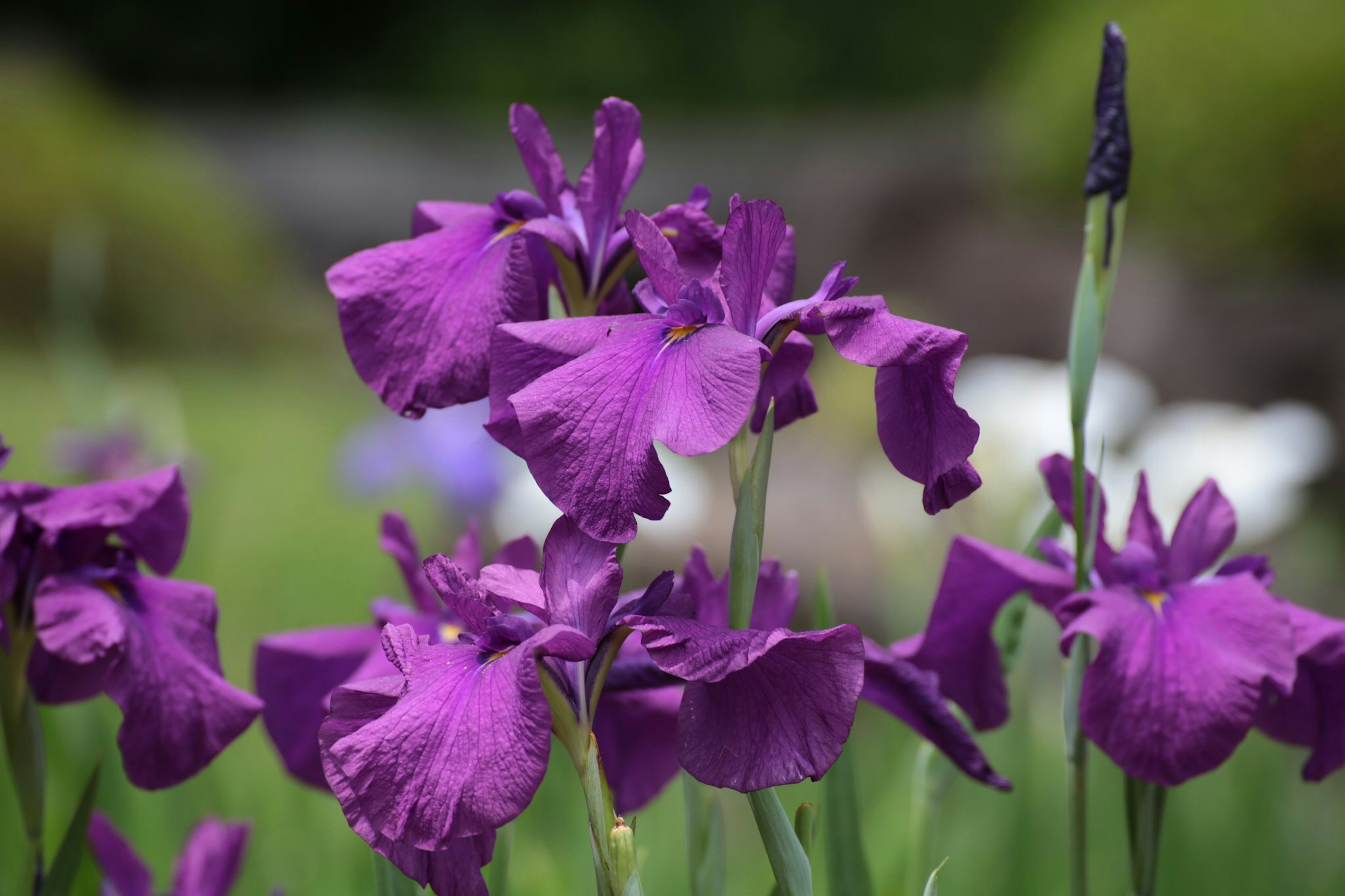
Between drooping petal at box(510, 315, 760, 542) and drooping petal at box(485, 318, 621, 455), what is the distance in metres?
0.02

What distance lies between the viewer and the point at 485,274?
51cm

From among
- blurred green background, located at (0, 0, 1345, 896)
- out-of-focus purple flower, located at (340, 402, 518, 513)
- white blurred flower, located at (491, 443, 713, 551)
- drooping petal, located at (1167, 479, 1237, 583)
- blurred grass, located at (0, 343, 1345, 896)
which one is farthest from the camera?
white blurred flower, located at (491, 443, 713, 551)

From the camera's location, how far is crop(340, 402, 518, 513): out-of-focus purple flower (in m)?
1.52

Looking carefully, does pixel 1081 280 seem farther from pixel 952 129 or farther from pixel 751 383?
pixel 952 129

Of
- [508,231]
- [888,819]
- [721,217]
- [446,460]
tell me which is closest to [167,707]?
[508,231]

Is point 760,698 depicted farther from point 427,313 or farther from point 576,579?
point 427,313

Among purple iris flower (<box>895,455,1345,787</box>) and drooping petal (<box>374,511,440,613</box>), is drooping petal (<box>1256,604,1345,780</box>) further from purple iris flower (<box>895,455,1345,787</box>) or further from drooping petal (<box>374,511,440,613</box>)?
drooping petal (<box>374,511,440,613</box>)

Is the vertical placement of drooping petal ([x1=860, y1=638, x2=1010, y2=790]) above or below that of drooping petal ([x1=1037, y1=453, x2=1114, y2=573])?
below

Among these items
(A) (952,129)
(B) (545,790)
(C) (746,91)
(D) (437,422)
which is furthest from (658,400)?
(C) (746,91)

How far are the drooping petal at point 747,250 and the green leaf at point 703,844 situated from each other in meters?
0.22

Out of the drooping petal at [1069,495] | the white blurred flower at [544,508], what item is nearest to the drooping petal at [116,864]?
the drooping petal at [1069,495]

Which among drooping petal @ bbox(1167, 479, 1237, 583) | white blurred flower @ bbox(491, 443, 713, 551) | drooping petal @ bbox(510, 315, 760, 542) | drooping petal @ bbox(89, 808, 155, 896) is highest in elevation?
drooping petal @ bbox(510, 315, 760, 542)

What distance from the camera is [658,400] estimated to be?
Result: 0.41m

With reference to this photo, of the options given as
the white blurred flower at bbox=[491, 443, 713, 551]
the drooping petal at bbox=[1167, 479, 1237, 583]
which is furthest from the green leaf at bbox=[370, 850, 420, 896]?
the white blurred flower at bbox=[491, 443, 713, 551]
